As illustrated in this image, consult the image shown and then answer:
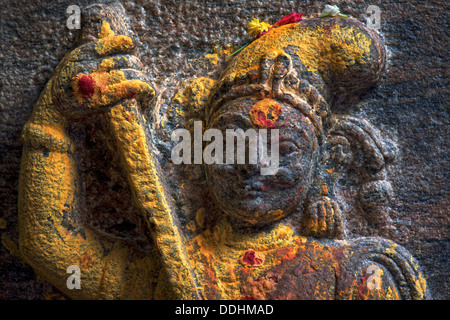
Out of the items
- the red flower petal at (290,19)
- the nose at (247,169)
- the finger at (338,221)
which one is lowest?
the finger at (338,221)

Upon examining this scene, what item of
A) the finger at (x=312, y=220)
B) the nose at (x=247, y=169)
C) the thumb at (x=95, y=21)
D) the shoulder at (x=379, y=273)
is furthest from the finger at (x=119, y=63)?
the shoulder at (x=379, y=273)

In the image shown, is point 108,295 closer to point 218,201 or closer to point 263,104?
point 218,201

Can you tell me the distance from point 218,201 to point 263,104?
424 mm

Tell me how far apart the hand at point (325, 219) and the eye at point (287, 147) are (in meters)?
0.28

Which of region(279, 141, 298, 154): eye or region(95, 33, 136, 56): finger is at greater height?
region(95, 33, 136, 56): finger

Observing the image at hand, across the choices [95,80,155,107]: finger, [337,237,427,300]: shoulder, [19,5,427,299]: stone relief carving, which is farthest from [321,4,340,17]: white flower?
[337,237,427,300]: shoulder

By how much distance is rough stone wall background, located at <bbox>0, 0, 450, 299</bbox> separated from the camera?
6.57ft

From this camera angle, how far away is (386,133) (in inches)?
79.6

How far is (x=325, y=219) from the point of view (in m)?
1.96

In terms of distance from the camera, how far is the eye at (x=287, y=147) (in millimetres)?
1824

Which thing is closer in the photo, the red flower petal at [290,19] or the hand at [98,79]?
the hand at [98,79]

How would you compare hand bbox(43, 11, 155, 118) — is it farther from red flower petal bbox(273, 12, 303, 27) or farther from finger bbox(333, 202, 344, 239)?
finger bbox(333, 202, 344, 239)

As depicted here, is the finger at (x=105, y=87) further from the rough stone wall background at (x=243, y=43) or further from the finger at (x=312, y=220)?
the finger at (x=312, y=220)

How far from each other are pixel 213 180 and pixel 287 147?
32 centimetres
